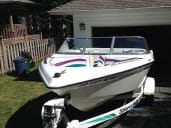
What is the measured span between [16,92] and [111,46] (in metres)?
3.96

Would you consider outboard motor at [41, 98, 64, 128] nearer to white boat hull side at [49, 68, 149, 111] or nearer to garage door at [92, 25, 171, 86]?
white boat hull side at [49, 68, 149, 111]

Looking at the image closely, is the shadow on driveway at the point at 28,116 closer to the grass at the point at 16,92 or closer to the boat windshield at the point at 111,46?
the grass at the point at 16,92

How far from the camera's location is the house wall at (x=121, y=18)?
11039 millimetres

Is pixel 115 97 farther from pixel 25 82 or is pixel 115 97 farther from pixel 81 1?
pixel 81 1

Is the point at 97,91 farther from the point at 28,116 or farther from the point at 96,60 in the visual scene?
the point at 28,116

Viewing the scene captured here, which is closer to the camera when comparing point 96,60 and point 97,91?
point 97,91

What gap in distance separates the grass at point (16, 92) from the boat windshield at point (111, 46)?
2067mm

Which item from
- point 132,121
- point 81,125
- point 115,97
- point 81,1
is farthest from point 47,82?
point 81,1

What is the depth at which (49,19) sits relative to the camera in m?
23.5

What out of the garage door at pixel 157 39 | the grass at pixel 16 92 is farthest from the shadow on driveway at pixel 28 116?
the garage door at pixel 157 39

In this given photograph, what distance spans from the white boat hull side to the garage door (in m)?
4.05

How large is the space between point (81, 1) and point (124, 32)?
8.08ft

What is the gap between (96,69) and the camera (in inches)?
268

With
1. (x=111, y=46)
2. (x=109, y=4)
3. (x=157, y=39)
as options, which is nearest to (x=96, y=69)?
(x=111, y=46)
